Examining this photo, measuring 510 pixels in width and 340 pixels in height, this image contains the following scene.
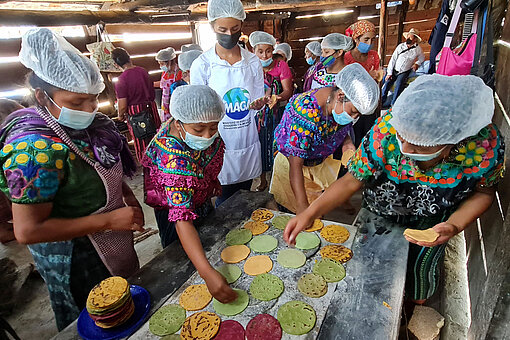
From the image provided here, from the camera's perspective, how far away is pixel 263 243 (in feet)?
4.93

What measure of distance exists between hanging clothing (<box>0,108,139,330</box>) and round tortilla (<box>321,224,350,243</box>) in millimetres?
1101

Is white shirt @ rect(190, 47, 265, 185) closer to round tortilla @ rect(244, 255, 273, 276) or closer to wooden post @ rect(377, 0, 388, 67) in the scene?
round tortilla @ rect(244, 255, 273, 276)

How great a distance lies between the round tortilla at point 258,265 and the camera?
1.32 metres

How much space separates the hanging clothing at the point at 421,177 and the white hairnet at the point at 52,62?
1.32m

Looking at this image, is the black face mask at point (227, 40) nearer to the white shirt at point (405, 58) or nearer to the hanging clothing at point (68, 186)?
the hanging clothing at point (68, 186)

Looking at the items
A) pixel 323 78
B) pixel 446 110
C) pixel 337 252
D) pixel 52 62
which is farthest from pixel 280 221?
pixel 323 78

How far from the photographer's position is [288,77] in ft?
13.7

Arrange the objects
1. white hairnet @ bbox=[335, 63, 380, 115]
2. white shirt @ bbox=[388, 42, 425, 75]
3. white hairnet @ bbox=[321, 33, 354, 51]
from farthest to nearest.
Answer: white shirt @ bbox=[388, 42, 425, 75] → white hairnet @ bbox=[321, 33, 354, 51] → white hairnet @ bbox=[335, 63, 380, 115]

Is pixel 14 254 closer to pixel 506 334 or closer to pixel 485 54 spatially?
pixel 506 334

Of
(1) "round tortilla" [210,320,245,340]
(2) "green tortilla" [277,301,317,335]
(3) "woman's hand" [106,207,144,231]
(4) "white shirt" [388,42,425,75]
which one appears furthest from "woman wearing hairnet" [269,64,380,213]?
(4) "white shirt" [388,42,425,75]

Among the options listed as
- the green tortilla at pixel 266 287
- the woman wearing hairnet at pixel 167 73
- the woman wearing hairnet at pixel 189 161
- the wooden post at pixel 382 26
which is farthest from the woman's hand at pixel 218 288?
the wooden post at pixel 382 26

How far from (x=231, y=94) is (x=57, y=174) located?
4.71 ft

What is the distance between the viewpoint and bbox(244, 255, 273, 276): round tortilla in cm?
132

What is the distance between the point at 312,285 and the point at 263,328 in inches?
11.4
